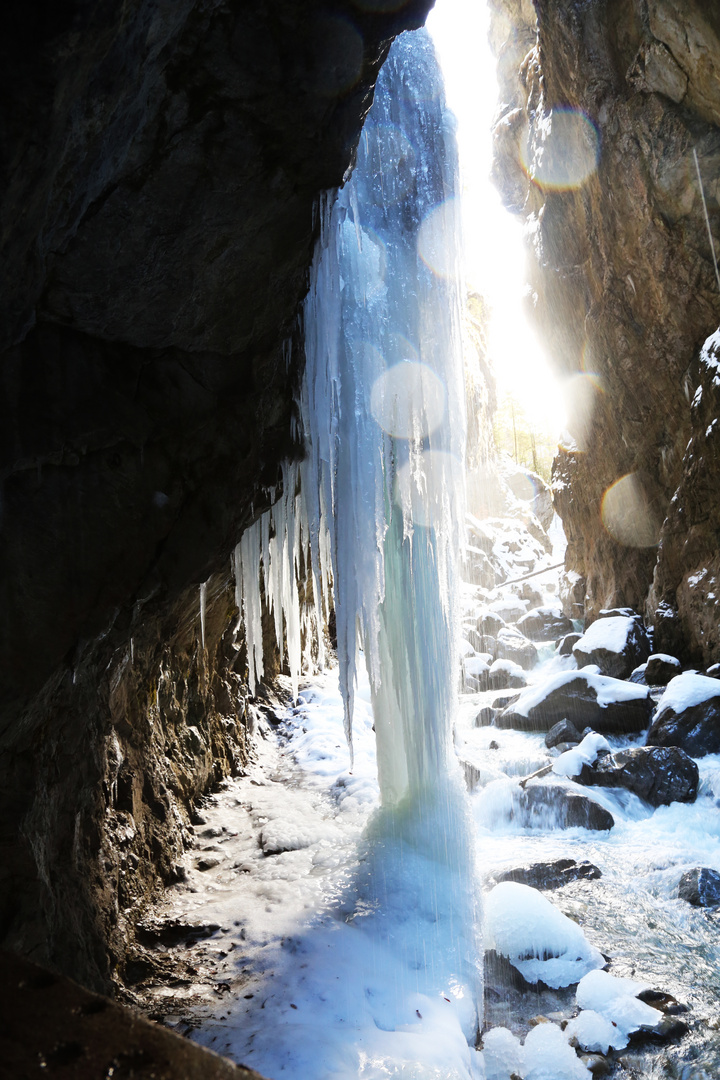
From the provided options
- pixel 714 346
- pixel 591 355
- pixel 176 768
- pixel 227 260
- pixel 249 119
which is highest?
pixel 591 355

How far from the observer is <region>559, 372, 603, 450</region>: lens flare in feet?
55.8

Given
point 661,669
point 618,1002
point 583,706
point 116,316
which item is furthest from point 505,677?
A: point 116,316

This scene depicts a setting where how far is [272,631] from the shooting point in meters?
10.6

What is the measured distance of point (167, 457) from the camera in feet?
11.1

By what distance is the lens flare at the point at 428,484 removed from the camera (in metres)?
5.41

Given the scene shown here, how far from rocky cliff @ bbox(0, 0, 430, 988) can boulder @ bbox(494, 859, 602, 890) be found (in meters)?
3.47

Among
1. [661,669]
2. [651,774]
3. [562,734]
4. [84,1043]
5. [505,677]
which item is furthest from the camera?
[505,677]

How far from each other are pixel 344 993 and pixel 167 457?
9.94 ft

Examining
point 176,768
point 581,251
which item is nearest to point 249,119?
point 176,768

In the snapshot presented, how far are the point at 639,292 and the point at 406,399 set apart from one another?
11362 mm

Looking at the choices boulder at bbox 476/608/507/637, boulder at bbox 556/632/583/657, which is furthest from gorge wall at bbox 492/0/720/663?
boulder at bbox 476/608/507/637

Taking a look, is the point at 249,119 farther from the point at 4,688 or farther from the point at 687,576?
the point at 687,576

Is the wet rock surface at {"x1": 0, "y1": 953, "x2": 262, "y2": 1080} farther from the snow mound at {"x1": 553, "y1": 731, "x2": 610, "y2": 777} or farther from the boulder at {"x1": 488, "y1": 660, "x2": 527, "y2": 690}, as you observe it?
the boulder at {"x1": 488, "y1": 660, "x2": 527, "y2": 690}

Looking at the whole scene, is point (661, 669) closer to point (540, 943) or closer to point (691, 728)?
point (691, 728)
